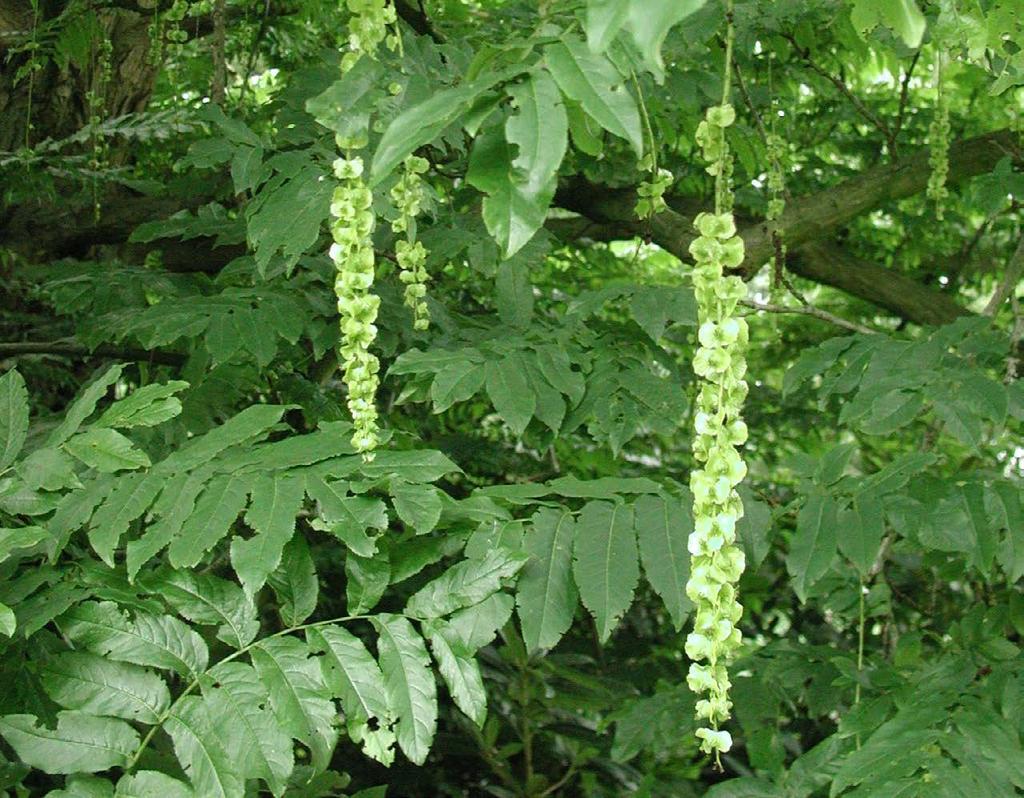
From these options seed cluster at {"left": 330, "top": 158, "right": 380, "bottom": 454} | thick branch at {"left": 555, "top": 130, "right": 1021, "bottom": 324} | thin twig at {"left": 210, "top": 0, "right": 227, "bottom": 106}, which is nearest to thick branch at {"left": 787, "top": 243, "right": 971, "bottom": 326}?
thick branch at {"left": 555, "top": 130, "right": 1021, "bottom": 324}

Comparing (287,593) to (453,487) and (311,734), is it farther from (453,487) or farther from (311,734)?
(453,487)

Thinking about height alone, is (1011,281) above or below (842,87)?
below

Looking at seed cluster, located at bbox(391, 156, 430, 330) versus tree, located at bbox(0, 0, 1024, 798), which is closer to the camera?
tree, located at bbox(0, 0, 1024, 798)

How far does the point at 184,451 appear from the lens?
1934mm

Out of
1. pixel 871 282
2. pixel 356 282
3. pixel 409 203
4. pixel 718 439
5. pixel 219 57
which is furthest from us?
pixel 871 282

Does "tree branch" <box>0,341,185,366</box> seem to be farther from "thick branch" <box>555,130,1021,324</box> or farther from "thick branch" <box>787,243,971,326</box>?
"thick branch" <box>787,243,971,326</box>

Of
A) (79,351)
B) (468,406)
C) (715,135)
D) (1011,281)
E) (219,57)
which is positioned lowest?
(468,406)

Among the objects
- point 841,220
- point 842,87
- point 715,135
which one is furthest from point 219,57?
point 715,135

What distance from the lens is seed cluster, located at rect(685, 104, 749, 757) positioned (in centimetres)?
127

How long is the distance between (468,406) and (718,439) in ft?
9.53

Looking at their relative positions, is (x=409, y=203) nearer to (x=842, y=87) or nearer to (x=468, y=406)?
(x=842, y=87)

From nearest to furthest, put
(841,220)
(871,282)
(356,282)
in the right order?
(356,282) → (841,220) → (871,282)

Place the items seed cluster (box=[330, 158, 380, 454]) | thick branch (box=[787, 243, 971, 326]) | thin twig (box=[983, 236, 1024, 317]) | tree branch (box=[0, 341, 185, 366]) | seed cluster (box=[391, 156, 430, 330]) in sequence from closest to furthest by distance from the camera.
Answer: seed cluster (box=[330, 158, 380, 454]) → seed cluster (box=[391, 156, 430, 330]) → tree branch (box=[0, 341, 185, 366]) → thin twig (box=[983, 236, 1024, 317]) → thick branch (box=[787, 243, 971, 326])

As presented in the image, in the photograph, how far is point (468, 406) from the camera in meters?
4.17
